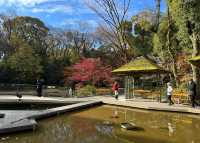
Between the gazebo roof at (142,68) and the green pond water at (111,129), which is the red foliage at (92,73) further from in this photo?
the green pond water at (111,129)

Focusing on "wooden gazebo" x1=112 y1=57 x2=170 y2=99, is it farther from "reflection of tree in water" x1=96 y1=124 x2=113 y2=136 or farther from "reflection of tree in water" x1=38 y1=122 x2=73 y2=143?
"reflection of tree in water" x1=38 y1=122 x2=73 y2=143

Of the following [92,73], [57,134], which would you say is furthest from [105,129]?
[92,73]

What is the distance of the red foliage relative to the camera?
36.1m

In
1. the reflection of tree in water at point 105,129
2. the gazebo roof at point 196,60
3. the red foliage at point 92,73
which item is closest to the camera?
the reflection of tree in water at point 105,129

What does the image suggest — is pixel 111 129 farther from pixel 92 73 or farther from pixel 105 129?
pixel 92 73

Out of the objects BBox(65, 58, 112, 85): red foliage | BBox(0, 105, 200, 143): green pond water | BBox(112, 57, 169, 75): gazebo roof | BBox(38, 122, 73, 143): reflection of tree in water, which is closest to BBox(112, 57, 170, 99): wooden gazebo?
BBox(112, 57, 169, 75): gazebo roof

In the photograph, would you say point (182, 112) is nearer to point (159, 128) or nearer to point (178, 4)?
point (159, 128)

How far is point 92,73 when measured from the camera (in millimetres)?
36312

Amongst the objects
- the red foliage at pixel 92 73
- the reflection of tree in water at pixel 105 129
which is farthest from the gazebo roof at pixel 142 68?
the red foliage at pixel 92 73

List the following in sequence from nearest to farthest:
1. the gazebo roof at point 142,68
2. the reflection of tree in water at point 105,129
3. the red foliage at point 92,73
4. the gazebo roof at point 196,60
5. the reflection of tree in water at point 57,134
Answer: the reflection of tree in water at point 57,134 → the reflection of tree in water at point 105,129 → the gazebo roof at point 196,60 → the gazebo roof at point 142,68 → the red foliage at point 92,73

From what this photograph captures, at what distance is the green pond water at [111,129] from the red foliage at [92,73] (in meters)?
18.1

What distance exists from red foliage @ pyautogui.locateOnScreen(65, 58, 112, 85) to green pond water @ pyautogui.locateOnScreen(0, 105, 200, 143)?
18.1 metres

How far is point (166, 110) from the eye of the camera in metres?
18.5

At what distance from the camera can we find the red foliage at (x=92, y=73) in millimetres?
36125
